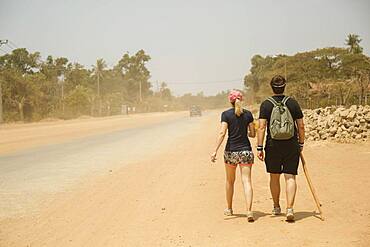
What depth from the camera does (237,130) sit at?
5645 millimetres

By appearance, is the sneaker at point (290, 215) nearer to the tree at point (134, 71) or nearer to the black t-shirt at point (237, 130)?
the black t-shirt at point (237, 130)

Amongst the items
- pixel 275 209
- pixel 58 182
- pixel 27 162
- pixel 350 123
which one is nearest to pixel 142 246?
pixel 275 209

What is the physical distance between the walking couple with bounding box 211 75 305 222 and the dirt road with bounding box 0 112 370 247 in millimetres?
573

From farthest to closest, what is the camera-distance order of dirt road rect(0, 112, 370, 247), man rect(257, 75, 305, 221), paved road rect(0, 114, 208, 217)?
paved road rect(0, 114, 208, 217), man rect(257, 75, 305, 221), dirt road rect(0, 112, 370, 247)

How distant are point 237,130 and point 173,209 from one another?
5.87 ft

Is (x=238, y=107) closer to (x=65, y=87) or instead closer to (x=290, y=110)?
(x=290, y=110)

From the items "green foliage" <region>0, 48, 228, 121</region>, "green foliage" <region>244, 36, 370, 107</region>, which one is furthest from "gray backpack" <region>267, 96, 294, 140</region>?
"green foliage" <region>0, 48, 228, 121</region>

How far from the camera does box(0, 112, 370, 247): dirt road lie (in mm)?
5004

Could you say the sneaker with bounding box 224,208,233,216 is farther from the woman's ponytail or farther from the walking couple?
the woman's ponytail

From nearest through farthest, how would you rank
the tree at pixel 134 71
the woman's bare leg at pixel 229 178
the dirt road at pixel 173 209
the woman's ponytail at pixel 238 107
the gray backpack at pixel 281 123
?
the dirt road at pixel 173 209 < the gray backpack at pixel 281 123 < the woman's ponytail at pixel 238 107 < the woman's bare leg at pixel 229 178 < the tree at pixel 134 71

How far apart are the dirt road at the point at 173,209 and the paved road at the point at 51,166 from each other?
65 mm

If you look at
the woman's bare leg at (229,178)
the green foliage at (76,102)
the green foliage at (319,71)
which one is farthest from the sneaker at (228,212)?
the green foliage at (76,102)

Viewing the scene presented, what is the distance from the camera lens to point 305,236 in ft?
16.0

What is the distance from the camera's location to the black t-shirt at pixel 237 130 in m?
5.64
